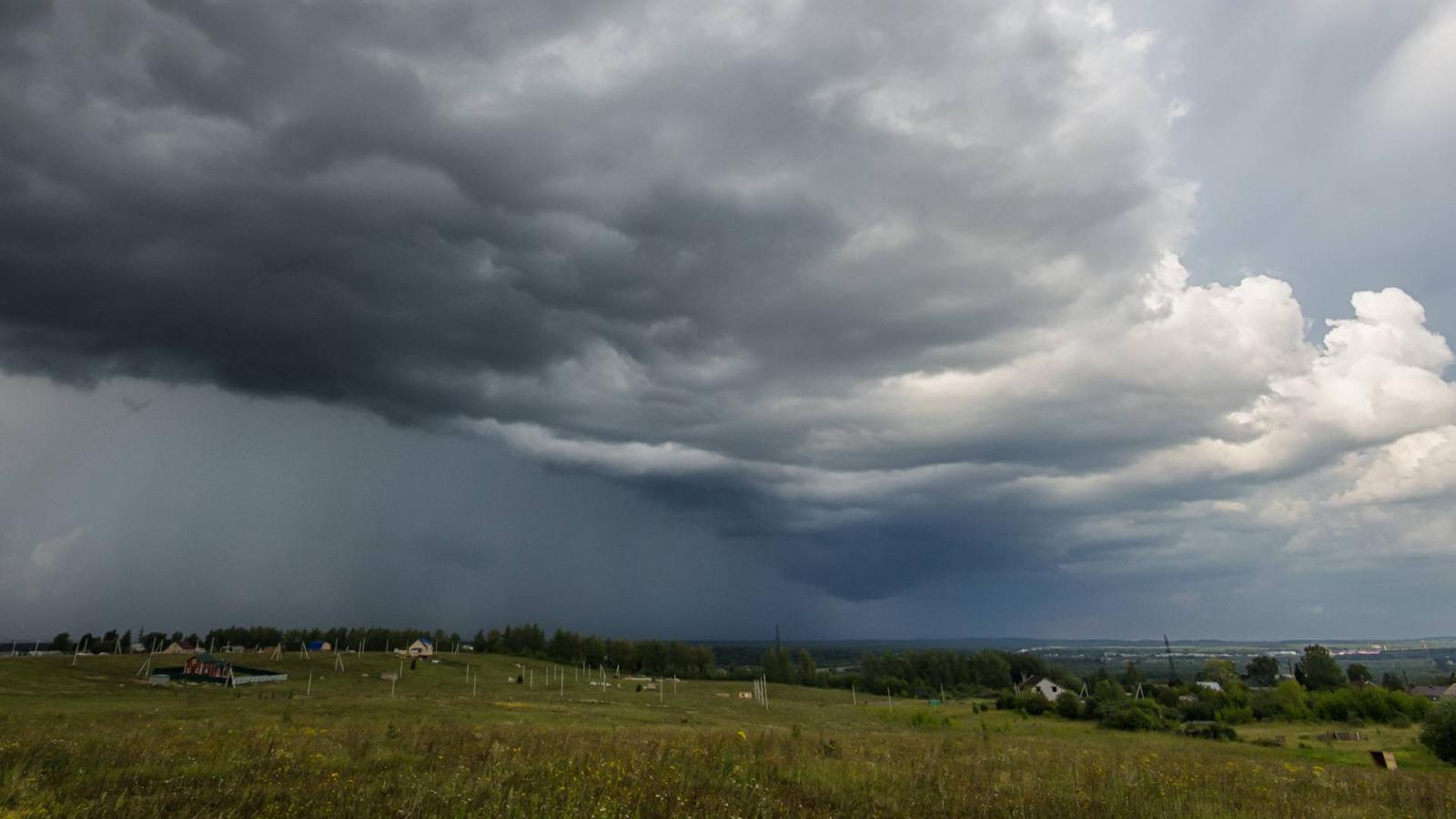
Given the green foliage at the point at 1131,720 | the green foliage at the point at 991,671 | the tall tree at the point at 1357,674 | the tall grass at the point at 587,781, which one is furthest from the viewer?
the green foliage at the point at 991,671

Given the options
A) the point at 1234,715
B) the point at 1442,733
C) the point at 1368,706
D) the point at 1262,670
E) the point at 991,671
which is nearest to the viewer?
the point at 1442,733

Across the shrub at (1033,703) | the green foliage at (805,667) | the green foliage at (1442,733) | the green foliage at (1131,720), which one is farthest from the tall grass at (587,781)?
the green foliage at (805,667)

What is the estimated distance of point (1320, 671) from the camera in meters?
117

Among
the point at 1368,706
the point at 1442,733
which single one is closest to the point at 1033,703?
the point at 1368,706

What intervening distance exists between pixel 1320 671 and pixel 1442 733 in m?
99.7

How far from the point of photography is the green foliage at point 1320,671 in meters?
112

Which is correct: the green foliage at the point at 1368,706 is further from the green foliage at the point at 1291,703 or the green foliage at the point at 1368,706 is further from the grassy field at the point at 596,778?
the grassy field at the point at 596,778

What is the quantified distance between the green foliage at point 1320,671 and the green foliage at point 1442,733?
286 ft

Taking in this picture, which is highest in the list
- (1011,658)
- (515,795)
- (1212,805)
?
(515,795)

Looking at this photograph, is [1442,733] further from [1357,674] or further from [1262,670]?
[1262,670]

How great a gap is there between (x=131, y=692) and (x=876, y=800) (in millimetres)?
64010

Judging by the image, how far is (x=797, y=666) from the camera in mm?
158125

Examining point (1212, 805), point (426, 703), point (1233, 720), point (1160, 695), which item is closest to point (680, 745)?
point (1212, 805)

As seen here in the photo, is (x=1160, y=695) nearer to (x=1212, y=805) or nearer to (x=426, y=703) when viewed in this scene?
(x=426, y=703)
